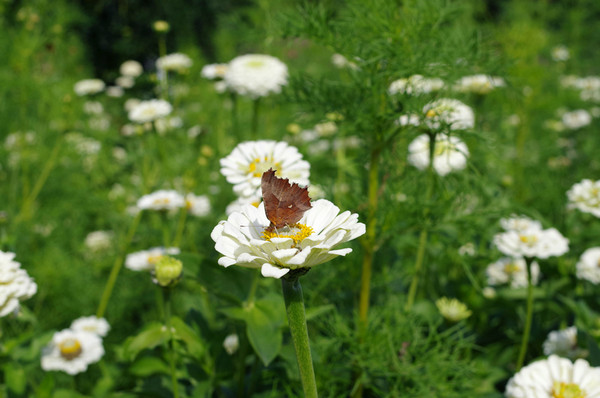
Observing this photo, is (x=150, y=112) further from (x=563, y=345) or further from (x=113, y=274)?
(x=563, y=345)

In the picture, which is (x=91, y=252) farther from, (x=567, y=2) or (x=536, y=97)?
(x=567, y=2)

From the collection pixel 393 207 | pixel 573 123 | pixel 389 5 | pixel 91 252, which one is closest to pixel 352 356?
pixel 393 207

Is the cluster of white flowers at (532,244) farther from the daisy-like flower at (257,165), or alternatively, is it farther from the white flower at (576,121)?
the white flower at (576,121)

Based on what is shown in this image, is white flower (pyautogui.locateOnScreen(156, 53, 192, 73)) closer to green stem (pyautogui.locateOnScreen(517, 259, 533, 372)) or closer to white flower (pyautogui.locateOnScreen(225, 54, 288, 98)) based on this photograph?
white flower (pyautogui.locateOnScreen(225, 54, 288, 98))

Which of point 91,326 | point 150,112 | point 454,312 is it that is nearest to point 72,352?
point 91,326

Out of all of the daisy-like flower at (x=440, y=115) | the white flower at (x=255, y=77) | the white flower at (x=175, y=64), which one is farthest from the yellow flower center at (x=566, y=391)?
the white flower at (x=175, y=64)
